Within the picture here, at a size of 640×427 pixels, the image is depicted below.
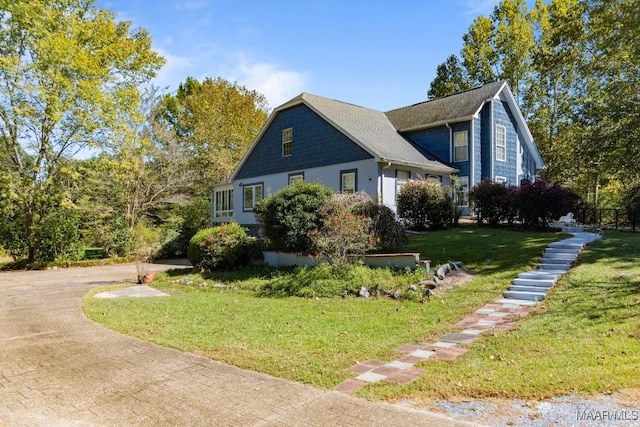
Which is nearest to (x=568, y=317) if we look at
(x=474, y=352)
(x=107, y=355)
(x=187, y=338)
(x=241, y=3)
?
(x=474, y=352)

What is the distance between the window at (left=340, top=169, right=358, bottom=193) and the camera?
58.1 ft

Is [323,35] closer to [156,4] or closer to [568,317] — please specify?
[156,4]

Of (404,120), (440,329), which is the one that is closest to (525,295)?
(440,329)

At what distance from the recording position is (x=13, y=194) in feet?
54.8

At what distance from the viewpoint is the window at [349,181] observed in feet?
58.1

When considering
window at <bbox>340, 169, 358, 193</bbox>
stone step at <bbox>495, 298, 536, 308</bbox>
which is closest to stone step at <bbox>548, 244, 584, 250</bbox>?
stone step at <bbox>495, 298, 536, 308</bbox>

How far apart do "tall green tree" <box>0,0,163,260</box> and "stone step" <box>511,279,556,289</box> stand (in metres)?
18.6

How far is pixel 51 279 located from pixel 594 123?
2154 centimetres

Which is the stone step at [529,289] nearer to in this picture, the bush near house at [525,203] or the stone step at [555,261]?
the stone step at [555,261]

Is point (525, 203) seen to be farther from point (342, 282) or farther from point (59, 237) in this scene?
point (59, 237)

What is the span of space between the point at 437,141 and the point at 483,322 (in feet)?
49.5

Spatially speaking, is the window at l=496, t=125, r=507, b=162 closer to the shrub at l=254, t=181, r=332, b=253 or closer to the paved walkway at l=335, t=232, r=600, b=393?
the paved walkway at l=335, t=232, r=600, b=393

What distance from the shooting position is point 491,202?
15.2m

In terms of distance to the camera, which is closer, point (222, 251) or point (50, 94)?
point (222, 251)
